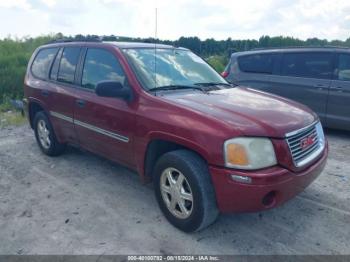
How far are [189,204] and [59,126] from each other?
2597mm

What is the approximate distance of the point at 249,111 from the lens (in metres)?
3.11

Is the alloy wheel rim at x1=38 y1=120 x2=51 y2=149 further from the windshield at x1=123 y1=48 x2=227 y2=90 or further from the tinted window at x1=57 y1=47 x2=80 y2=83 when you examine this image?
the windshield at x1=123 y1=48 x2=227 y2=90

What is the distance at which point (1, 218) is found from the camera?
11.8 feet

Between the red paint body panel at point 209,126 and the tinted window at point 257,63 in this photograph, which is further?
the tinted window at point 257,63

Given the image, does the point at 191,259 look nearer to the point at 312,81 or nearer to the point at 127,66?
the point at 127,66

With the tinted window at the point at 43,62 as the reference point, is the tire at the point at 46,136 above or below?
below

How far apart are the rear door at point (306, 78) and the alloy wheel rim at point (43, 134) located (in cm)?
460

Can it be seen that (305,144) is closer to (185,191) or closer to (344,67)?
(185,191)

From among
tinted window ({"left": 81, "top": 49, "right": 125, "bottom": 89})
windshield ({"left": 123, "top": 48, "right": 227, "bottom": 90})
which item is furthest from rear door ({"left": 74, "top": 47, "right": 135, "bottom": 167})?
windshield ({"left": 123, "top": 48, "right": 227, "bottom": 90})

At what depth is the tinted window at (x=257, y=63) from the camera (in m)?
7.34

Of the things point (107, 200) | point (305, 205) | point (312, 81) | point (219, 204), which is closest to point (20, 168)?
point (107, 200)

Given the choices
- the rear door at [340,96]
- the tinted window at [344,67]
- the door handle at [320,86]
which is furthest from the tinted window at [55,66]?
the tinted window at [344,67]

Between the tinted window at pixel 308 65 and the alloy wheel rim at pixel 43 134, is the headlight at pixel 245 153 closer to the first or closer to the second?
the alloy wheel rim at pixel 43 134

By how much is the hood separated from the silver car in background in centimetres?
312
